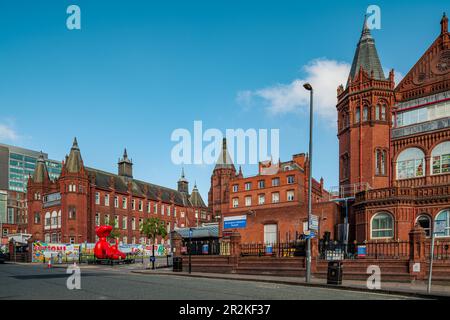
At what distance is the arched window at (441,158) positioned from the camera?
32594mm

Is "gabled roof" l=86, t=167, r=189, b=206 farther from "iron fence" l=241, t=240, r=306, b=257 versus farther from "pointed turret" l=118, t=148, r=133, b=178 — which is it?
"iron fence" l=241, t=240, r=306, b=257

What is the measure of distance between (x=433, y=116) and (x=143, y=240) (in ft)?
217

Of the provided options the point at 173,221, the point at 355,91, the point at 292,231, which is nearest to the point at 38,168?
the point at 173,221

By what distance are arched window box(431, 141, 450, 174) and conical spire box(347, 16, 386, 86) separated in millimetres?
8026

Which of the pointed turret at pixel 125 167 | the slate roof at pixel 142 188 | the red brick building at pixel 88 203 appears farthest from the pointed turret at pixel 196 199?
the pointed turret at pixel 125 167

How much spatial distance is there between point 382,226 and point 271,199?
34064 mm

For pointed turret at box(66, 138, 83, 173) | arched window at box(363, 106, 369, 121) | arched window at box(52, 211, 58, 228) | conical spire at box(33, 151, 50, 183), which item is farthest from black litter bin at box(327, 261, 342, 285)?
conical spire at box(33, 151, 50, 183)

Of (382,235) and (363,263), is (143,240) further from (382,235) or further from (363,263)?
(363,263)

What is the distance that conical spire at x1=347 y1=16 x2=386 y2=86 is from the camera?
37.9m

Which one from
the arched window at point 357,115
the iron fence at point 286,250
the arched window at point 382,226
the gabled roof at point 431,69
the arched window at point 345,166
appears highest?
the gabled roof at point 431,69

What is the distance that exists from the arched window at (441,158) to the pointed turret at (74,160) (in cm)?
5567

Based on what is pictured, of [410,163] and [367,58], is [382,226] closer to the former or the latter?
[410,163]

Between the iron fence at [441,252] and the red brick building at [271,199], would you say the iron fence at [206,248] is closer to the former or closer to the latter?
the red brick building at [271,199]

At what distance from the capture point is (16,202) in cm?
14338
